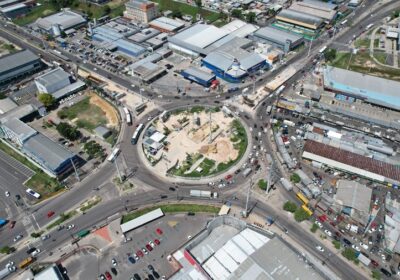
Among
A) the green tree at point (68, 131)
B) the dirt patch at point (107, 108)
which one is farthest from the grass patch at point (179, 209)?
the dirt patch at point (107, 108)

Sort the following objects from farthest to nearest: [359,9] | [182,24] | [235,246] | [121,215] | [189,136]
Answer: [359,9] < [182,24] < [189,136] < [121,215] < [235,246]

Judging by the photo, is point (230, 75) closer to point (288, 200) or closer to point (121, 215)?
point (288, 200)

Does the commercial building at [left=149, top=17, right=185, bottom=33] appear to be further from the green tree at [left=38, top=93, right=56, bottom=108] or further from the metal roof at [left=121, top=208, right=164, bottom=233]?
the metal roof at [left=121, top=208, right=164, bottom=233]

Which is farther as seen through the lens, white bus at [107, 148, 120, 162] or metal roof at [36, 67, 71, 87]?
metal roof at [36, 67, 71, 87]

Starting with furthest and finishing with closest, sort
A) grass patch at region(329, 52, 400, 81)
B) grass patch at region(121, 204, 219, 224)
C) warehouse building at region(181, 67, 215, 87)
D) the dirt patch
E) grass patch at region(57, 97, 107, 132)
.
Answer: grass patch at region(329, 52, 400, 81)
warehouse building at region(181, 67, 215, 87)
the dirt patch
grass patch at region(57, 97, 107, 132)
grass patch at region(121, 204, 219, 224)

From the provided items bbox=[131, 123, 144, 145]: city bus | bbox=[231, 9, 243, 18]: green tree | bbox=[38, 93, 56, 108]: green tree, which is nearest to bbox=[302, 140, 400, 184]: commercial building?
bbox=[131, 123, 144, 145]: city bus

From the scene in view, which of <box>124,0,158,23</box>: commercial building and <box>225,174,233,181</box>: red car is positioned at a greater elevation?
<box>124,0,158,23</box>: commercial building

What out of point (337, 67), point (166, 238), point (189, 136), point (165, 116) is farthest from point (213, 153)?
point (337, 67)
